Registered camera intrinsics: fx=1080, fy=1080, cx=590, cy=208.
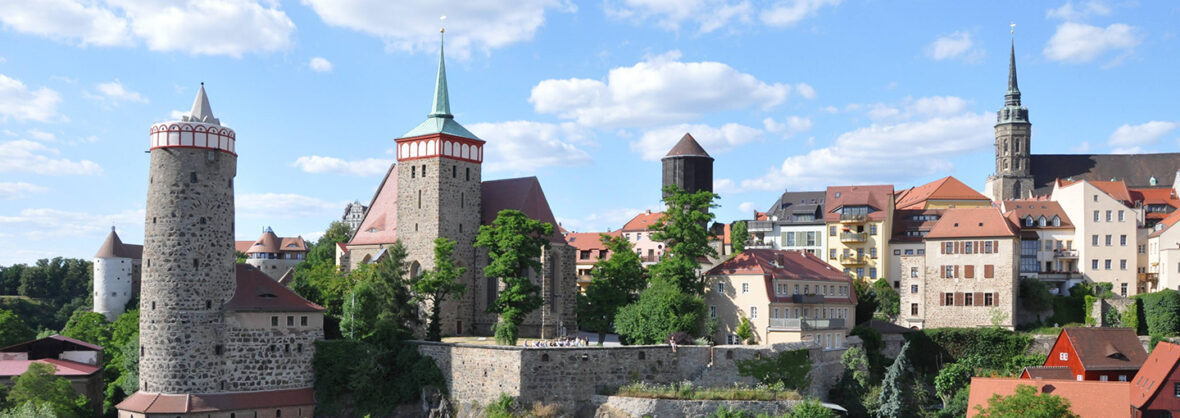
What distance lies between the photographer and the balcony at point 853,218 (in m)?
67.9

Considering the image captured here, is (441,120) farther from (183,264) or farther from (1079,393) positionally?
(1079,393)

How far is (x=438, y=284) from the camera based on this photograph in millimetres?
49969

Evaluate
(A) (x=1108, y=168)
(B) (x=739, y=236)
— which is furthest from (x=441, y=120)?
(A) (x=1108, y=168)

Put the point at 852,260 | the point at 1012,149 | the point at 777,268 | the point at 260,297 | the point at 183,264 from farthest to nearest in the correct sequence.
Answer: the point at 1012,149, the point at 852,260, the point at 777,268, the point at 260,297, the point at 183,264

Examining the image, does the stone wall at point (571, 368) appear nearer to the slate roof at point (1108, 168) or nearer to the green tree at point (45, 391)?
Answer: the green tree at point (45, 391)

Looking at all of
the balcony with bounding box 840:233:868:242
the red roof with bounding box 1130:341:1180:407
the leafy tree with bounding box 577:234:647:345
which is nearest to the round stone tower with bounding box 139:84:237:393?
the leafy tree with bounding box 577:234:647:345

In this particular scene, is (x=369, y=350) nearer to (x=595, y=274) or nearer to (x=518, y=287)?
(x=518, y=287)

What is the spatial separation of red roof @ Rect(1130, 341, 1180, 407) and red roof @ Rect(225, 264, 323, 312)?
35121 millimetres

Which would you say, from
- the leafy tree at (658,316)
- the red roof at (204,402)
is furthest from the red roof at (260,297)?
the leafy tree at (658,316)

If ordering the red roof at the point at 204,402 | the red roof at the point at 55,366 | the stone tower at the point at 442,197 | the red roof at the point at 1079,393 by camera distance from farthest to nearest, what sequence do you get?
the stone tower at the point at 442,197 → the red roof at the point at 55,366 → the red roof at the point at 204,402 → the red roof at the point at 1079,393

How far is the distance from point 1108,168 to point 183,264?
229 ft

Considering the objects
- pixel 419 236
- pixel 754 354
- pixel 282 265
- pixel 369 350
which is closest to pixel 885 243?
pixel 754 354

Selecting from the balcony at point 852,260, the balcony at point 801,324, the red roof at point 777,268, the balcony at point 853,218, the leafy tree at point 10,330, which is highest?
the balcony at point 853,218

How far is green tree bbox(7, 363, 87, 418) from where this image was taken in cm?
4419
